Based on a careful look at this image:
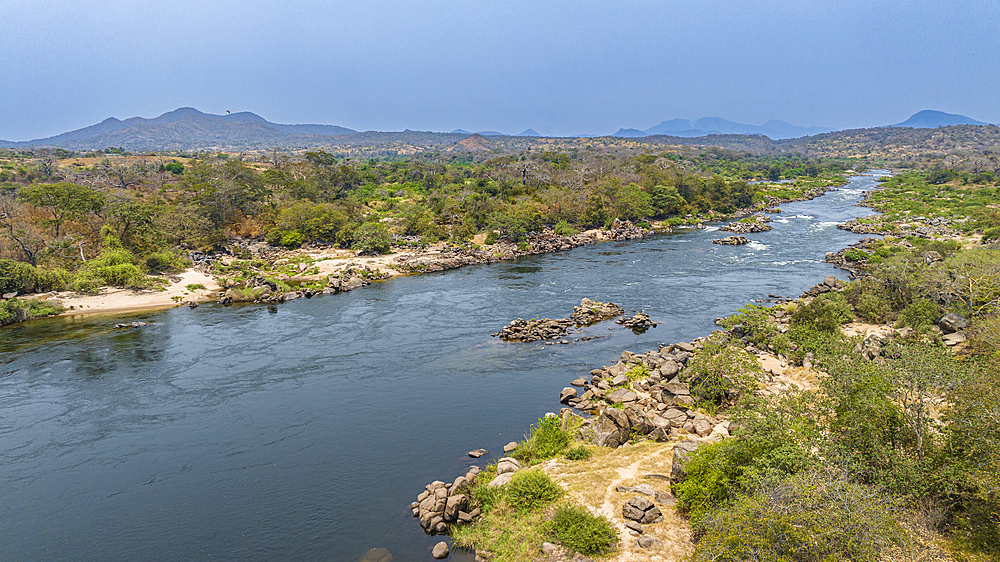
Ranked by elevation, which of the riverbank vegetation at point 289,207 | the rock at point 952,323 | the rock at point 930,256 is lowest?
the rock at point 952,323

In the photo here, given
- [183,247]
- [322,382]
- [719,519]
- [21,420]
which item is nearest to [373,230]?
[183,247]

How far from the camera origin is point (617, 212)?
64.7 metres

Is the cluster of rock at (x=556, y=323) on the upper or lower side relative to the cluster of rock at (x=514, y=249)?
lower

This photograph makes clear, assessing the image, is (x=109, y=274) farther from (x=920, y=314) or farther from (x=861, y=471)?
(x=920, y=314)

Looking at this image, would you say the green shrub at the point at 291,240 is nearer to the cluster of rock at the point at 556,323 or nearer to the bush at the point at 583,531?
the cluster of rock at the point at 556,323

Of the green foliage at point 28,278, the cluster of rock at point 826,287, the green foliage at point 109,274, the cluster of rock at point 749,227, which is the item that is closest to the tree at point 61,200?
the green foliage at point 109,274

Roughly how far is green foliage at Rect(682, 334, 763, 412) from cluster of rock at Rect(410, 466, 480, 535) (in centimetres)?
989

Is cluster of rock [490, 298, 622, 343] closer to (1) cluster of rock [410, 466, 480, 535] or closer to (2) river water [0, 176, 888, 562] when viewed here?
(2) river water [0, 176, 888, 562]

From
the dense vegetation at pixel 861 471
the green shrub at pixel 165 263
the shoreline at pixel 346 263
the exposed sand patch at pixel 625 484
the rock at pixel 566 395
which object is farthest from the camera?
the green shrub at pixel 165 263

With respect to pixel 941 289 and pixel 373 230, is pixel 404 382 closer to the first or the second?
pixel 941 289

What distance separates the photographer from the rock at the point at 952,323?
2120cm

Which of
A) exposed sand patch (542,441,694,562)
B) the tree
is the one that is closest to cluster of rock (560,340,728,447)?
exposed sand patch (542,441,694,562)

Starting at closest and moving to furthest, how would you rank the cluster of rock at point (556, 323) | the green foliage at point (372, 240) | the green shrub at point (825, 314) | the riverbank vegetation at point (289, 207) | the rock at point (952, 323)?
the rock at point (952, 323) < the green shrub at point (825, 314) < the cluster of rock at point (556, 323) < the riverbank vegetation at point (289, 207) < the green foliage at point (372, 240)

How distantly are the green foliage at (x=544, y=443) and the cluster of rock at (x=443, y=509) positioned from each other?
257 cm
